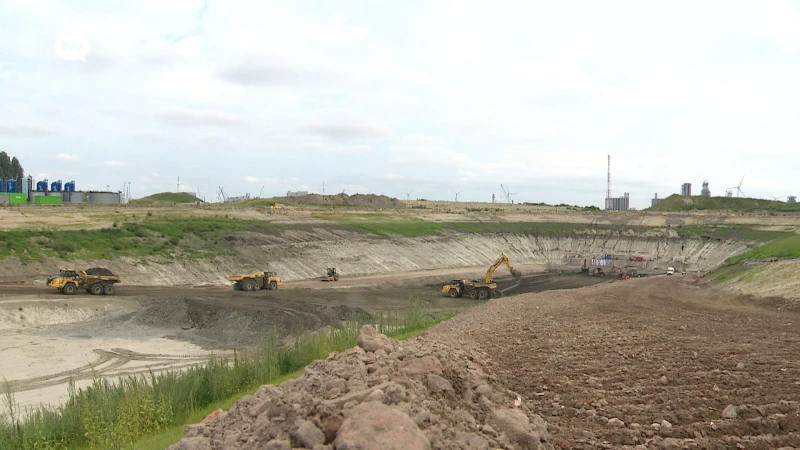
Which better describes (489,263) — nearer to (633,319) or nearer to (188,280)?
(188,280)

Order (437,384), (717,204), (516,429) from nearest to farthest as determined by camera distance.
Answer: (516,429) < (437,384) < (717,204)

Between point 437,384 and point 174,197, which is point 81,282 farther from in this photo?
point 174,197

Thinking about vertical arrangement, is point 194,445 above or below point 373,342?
below

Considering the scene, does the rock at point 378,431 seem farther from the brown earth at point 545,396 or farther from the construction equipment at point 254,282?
the construction equipment at point 254,282

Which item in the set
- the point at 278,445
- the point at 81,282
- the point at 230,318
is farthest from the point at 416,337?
the point at 81,282

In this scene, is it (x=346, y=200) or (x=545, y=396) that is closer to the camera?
(x=545, y=396)

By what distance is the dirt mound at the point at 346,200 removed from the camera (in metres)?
143

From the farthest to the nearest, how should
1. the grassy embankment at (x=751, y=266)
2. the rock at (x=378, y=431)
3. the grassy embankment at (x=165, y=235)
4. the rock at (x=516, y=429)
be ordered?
the grassy embankment at (x=165, y=235) < the grassy embankment at (x=751, y=266) < the rock at (x=516, y=429) < the rock at (x=378, y=431)

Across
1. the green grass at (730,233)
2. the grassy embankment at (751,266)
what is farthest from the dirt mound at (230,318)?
the green grass at (730,233)

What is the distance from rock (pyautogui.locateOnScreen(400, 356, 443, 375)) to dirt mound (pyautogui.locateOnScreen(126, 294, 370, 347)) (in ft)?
71.6

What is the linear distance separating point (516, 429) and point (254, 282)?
137 feet

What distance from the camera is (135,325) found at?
1331 inches

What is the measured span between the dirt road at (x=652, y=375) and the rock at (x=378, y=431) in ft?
11.1

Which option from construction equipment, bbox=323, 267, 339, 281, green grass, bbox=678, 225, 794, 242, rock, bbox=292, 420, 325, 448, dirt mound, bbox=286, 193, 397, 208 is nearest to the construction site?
rock, bbox=292, 420, 325, 448
